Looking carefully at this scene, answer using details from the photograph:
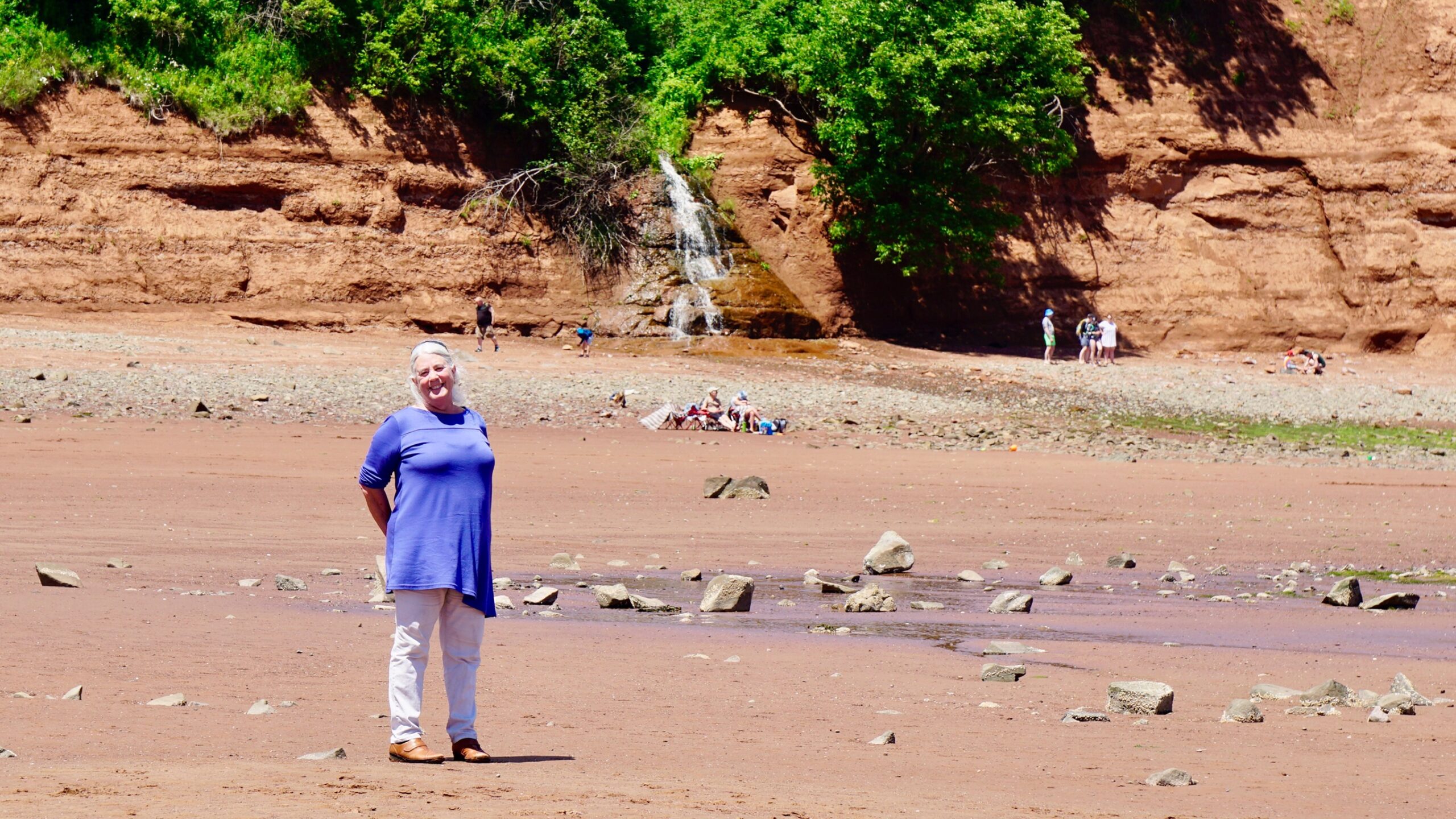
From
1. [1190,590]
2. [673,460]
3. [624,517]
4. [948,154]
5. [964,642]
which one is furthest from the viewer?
[948,154]

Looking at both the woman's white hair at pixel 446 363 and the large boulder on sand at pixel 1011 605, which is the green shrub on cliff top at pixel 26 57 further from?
the woman's white hair at pixel 446 363

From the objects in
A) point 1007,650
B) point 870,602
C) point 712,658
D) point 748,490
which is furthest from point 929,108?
point 712,658

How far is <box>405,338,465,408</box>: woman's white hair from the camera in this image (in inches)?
231

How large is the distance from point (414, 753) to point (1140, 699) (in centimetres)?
308

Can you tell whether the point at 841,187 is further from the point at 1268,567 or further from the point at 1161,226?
the point at 1268,567

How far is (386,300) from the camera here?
35.4m

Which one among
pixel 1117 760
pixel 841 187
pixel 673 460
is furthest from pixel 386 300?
pixel 1117 760

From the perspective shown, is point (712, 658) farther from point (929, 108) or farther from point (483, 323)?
point (929, 108)

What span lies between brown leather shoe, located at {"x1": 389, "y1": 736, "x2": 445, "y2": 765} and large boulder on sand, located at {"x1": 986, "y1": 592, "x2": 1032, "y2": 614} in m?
4.95

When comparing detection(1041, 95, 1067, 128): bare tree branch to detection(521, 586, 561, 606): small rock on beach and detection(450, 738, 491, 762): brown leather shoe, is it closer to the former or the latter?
detection(521, 586, 561, 606): small rock on beach

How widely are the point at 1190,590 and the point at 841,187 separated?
93.6ft

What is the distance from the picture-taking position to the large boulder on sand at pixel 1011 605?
32.3ft

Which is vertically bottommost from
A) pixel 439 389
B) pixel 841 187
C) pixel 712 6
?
pixel 439 389

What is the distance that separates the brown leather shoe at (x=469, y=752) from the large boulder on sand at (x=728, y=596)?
3.80 m
